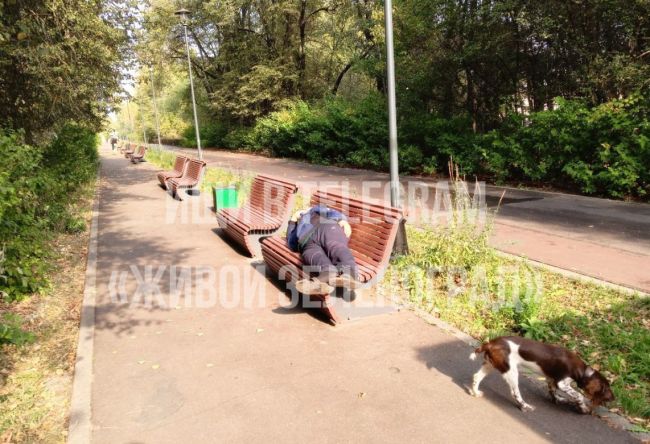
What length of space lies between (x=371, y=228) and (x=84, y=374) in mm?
3026

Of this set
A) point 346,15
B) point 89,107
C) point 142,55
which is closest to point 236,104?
point 346,15

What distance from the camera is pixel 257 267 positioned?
21.5ft

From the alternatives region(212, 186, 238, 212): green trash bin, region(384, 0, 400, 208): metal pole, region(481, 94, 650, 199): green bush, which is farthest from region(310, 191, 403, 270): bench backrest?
region(481, 94, 650, 199): green bush

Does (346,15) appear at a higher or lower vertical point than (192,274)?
higher

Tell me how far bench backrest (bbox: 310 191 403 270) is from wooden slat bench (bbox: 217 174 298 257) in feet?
4.92

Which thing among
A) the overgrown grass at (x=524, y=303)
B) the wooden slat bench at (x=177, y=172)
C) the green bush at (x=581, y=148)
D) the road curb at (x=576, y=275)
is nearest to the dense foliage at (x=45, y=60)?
the wooden slat bench at (x=177, y=172)

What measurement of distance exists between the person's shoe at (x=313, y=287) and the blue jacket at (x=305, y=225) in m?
0.80

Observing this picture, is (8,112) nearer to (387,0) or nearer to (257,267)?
(257,267)

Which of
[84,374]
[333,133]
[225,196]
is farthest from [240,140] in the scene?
[84,374]

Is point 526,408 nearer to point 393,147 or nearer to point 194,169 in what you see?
point 393,147

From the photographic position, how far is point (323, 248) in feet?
16.5

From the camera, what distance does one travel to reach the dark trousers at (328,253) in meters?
4.64

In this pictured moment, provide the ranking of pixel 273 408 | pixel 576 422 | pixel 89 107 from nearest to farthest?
pixel 576 422, pixel 273 408, pixel 89 107

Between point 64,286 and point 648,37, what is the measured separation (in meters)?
12.1
